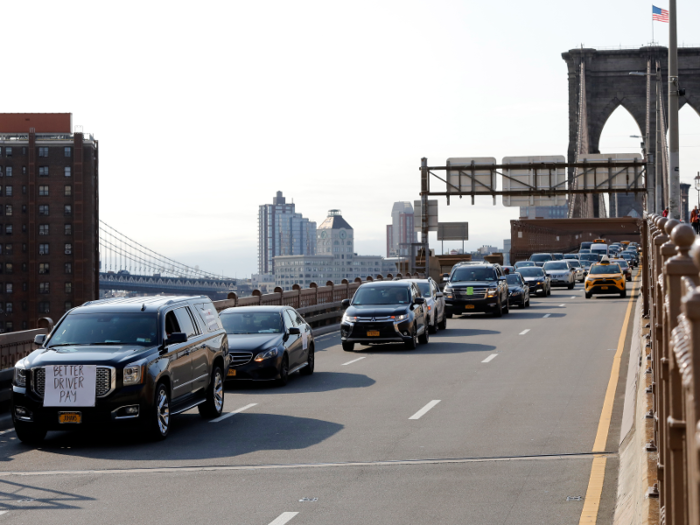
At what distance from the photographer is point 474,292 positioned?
114ft

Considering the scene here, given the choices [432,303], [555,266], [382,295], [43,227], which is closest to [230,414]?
[382,295]

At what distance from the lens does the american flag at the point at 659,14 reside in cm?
4000

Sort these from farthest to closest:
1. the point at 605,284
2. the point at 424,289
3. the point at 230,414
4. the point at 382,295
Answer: the point at 605,284
the point at 424,289
the point at 382,295
the point at 230,414

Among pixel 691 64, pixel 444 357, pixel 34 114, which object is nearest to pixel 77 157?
pixel 34 114

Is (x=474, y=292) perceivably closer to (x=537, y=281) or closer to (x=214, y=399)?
(x=537, y=281)

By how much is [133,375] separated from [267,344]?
6.03m

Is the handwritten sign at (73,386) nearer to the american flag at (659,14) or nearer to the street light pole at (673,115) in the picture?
the street light pole at (673,115)

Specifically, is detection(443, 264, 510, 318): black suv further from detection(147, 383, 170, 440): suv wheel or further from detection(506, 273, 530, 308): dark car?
detection(147, 383, 170, 440): suv wheel

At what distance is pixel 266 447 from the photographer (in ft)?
37.9

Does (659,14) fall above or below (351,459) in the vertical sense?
above

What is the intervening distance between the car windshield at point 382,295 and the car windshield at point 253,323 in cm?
653

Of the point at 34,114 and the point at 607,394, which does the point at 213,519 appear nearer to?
the point at 607,394

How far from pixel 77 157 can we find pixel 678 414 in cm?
14250

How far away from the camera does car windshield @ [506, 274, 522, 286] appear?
40062 millimetres
